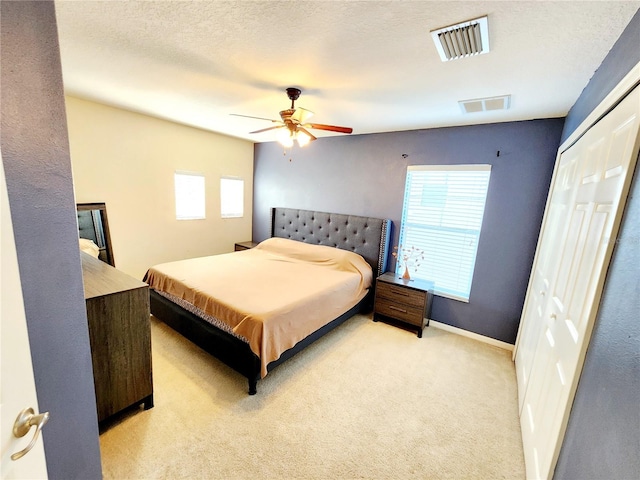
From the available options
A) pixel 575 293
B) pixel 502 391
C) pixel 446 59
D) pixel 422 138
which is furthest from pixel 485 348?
pixel 446 59

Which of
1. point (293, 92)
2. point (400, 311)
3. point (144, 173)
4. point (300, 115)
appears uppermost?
point (293, 92)

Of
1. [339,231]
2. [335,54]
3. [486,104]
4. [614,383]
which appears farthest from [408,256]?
[614,383]

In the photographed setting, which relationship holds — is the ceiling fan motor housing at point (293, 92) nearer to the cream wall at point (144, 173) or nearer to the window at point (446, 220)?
the window at point (446, 220)

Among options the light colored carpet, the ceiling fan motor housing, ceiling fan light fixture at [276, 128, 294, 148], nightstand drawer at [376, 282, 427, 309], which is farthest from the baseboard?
the ceiling fan motor housing

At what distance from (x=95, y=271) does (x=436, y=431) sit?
2688 millimetres

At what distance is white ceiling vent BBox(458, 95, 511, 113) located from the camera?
2188 millimetres

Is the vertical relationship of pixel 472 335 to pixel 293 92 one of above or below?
below

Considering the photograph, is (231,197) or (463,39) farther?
(231,197)

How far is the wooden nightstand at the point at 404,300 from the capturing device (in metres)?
3.00

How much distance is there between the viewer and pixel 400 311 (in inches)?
123

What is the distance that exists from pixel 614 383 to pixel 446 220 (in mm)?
2493

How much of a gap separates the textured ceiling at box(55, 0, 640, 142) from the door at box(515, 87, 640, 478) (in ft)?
1.58

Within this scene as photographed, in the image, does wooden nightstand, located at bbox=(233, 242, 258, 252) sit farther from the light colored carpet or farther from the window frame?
the light colored carpet

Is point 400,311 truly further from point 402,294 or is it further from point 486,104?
point 486,104
